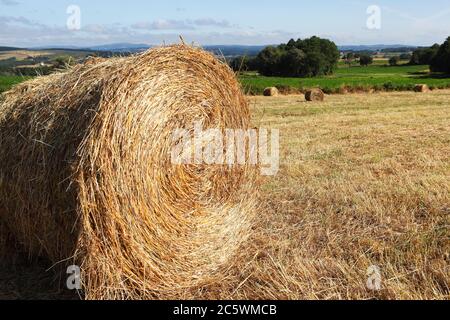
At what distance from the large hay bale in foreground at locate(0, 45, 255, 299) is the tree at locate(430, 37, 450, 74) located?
184ft

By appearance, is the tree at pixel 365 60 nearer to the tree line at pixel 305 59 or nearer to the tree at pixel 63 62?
the tree line at pixel 305 59

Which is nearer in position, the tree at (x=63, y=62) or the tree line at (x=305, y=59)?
the tree at (x=63, y=62)

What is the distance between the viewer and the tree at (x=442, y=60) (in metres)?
55.1

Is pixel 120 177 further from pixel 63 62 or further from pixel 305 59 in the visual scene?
pixel 305 59

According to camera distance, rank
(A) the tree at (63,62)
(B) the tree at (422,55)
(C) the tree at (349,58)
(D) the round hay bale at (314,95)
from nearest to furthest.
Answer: (A) the tree at (63,62), (D) the round hay bale at (314,95), (B) the tree at (422,55), (C) the tree at (349,58)

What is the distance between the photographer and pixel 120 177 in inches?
152

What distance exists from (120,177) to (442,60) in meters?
58.0

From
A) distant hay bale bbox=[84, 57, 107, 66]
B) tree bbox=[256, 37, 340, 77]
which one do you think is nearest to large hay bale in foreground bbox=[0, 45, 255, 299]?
distant hay bale bbox=[84, 57, 107, 66]

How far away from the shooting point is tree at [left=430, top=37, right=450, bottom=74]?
181 feet

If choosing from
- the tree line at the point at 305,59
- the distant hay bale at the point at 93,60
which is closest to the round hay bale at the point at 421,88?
the tree line at the point at 305,59

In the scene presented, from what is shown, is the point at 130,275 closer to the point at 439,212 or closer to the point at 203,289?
the point at 203,289

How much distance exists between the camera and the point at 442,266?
4309 mm

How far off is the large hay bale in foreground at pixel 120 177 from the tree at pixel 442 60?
2211 inches

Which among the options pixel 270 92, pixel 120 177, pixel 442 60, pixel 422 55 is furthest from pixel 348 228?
pixel 422 55
